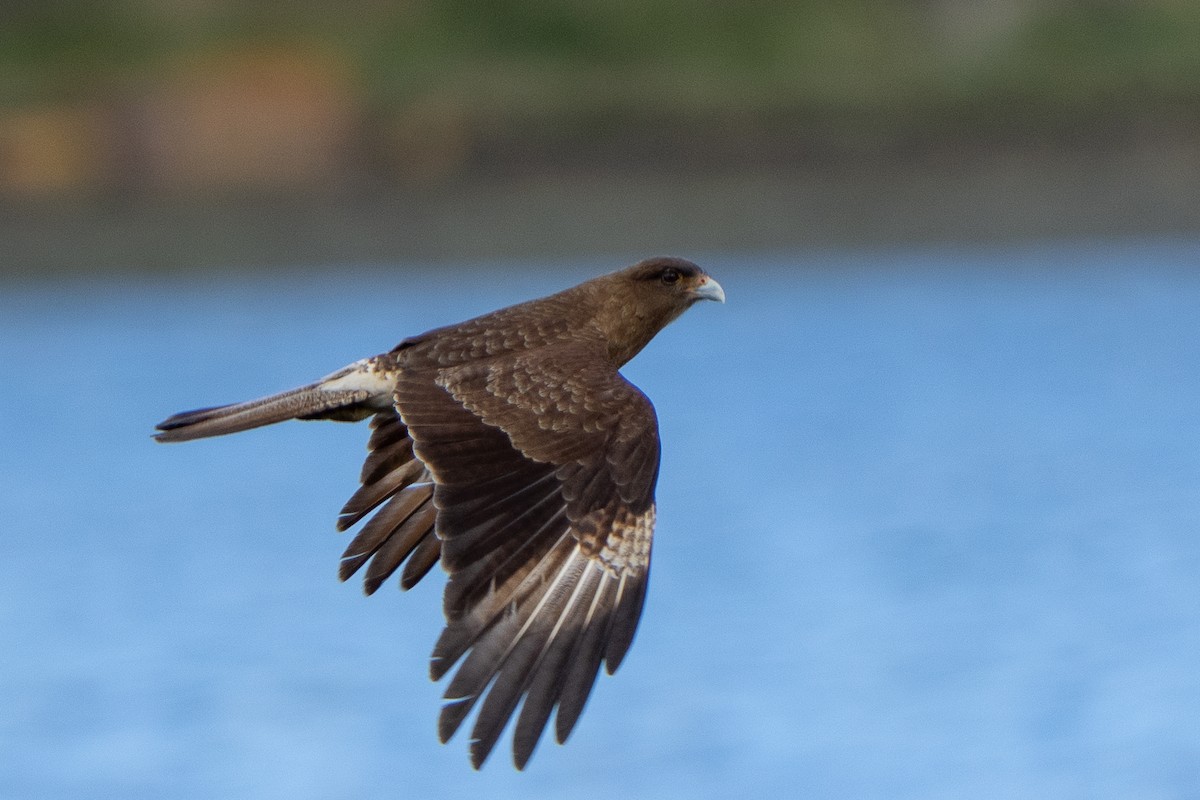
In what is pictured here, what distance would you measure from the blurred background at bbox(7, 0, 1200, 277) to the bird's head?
15356 millimetres

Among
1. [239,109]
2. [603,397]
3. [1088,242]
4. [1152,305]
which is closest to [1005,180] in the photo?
[1088,242]

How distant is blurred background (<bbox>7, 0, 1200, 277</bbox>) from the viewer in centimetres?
2247

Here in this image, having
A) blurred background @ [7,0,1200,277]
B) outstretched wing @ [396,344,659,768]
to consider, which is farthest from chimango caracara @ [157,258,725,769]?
blurred background @ [7,0,1200,277]

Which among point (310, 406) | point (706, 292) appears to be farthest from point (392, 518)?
point (706, 292)

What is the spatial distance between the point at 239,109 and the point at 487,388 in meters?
17.8

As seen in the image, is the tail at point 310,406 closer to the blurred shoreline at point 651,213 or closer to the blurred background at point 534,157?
the blurred background at point 534,157

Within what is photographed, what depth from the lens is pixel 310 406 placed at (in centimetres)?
618

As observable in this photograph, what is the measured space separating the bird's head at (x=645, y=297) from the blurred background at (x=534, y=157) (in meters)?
15.4

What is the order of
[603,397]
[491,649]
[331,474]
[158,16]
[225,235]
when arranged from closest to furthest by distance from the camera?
[491,649]
[603,397]
[331,474]
[225,235]
[158,16]

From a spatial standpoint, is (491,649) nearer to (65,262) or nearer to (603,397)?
(603,397)

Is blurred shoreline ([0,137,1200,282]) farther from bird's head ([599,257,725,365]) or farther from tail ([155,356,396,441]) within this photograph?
tail ([155,356,396,441])

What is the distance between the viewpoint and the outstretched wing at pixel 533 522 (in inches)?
203

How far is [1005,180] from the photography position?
76.9 feet

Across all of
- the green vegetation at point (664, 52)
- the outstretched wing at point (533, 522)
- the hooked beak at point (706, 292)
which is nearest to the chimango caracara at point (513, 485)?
the outstretched wing at point (533, 522)
